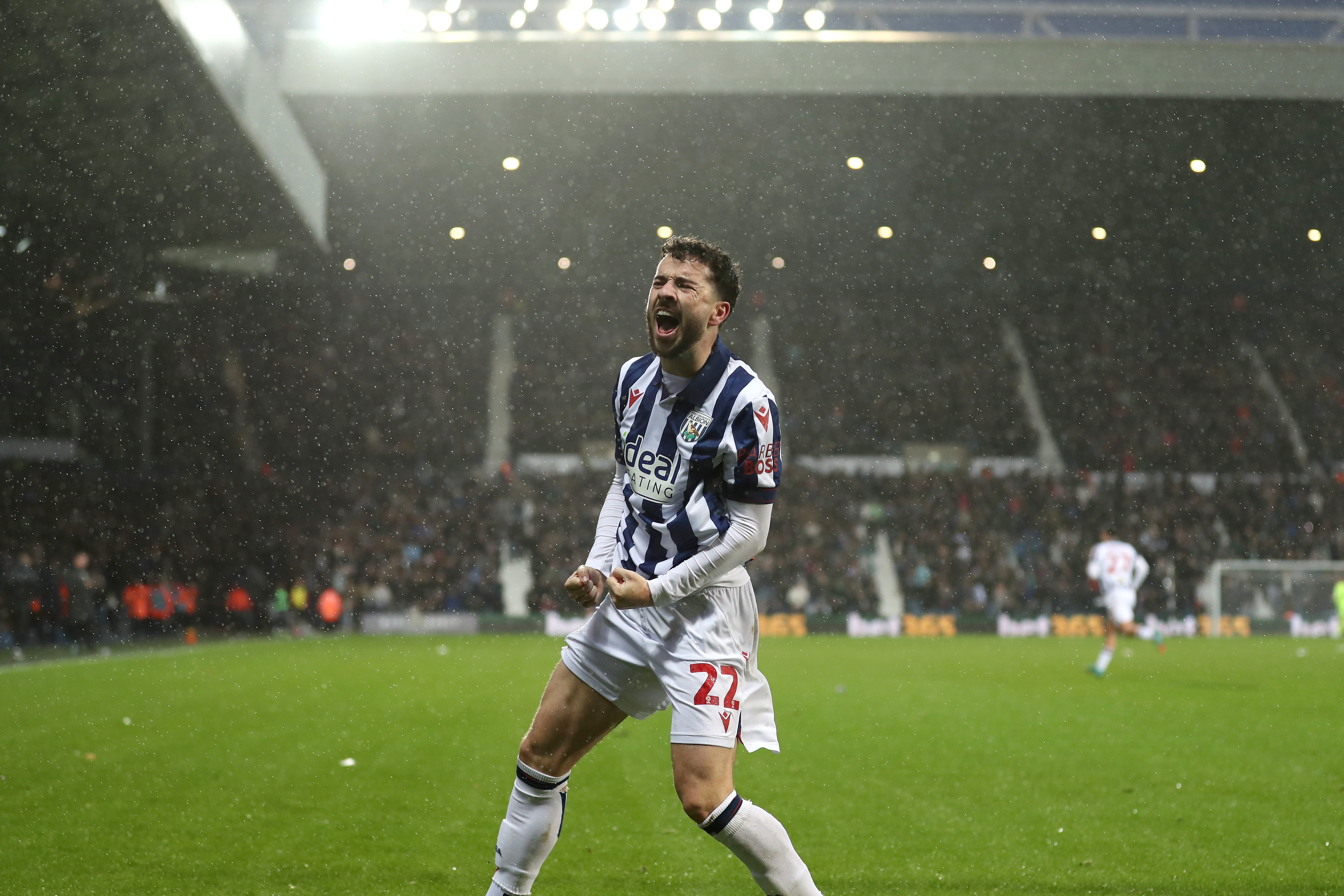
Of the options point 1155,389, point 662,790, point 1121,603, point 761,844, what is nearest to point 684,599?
point 761,844

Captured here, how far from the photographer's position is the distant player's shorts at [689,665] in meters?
3.55

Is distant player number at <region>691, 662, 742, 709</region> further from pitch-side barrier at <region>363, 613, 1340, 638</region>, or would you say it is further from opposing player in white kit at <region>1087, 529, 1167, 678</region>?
pitch-side barrier at <region>363, 613, 1340, 638</region>

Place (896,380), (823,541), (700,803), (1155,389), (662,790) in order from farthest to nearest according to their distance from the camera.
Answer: (896,380) → (1155,389) → (823,541) → (662,790) → (700,803)

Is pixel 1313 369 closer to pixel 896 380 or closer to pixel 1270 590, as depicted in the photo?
pixel 1270 590

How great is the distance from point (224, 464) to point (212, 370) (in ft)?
7.22

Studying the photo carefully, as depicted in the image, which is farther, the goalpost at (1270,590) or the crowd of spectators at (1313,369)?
the crowd of spectators at (1313,369)

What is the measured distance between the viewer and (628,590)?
136 inches

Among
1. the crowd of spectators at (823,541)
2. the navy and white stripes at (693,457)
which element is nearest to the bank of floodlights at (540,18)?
the crowd of spectators at (823,541)

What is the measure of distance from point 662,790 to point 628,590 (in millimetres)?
3897

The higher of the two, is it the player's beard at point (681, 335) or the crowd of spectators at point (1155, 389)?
the crowd of spectators at point (1155, 389)

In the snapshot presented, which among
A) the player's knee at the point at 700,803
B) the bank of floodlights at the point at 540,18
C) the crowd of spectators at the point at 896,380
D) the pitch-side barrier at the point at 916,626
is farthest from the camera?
the crowd of spectators at the point at 896,380

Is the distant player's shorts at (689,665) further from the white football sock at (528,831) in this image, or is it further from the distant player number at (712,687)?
the white football sock at (528,831)

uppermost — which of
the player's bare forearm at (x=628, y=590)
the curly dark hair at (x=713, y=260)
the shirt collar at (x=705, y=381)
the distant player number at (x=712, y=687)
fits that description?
the curly dark hair at (x=713, y=260)

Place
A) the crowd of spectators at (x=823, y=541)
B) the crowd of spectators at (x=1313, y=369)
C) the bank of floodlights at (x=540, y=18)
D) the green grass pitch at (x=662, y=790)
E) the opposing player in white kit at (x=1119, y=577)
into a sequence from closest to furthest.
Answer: the green grass pitch at (x=662, y=790) < the opposing player in white kit at (x=1119, y=577) < the bank of floodlights at (x=540, y=18) < the crowd of spectators at (x=823, y=541) < the crowd of spectators at (x=1313, y=369)
